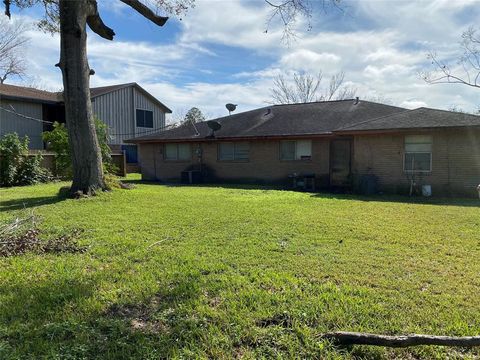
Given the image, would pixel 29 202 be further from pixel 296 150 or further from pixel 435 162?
pixel 435 162

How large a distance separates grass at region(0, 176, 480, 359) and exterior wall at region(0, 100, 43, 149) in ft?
59.4

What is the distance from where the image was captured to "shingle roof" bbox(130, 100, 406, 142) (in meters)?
17.0

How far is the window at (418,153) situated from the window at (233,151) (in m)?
7.05

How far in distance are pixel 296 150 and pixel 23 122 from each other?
16.6 meters

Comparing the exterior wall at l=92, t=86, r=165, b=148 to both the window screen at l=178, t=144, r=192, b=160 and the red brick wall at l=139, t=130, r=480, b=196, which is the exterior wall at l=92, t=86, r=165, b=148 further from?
the red brick wall at l=139, t=130, r=480, b=196

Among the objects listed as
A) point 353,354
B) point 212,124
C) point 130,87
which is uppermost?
point 130,87

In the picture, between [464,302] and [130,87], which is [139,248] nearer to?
[464,302]

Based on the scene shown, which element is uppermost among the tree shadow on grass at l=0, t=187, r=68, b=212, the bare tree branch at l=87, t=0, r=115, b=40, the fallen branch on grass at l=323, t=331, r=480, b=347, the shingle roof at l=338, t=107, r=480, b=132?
the bare tree branch at l=87, t=0, r=115, b=40

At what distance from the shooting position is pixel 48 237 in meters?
6.36

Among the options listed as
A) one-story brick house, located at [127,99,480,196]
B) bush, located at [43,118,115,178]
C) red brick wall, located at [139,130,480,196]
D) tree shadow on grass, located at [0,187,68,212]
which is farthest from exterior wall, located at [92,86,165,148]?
tree shadow on grass, located at [0,187,68,212]

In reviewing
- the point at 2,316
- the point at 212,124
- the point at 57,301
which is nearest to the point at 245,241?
the point at 57,301

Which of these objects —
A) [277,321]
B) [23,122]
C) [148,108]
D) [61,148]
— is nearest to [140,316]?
[277,321]

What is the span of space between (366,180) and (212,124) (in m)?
8.28

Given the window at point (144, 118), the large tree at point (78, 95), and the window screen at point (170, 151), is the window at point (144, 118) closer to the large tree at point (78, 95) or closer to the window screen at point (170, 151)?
the window screen at point (170, 151)
